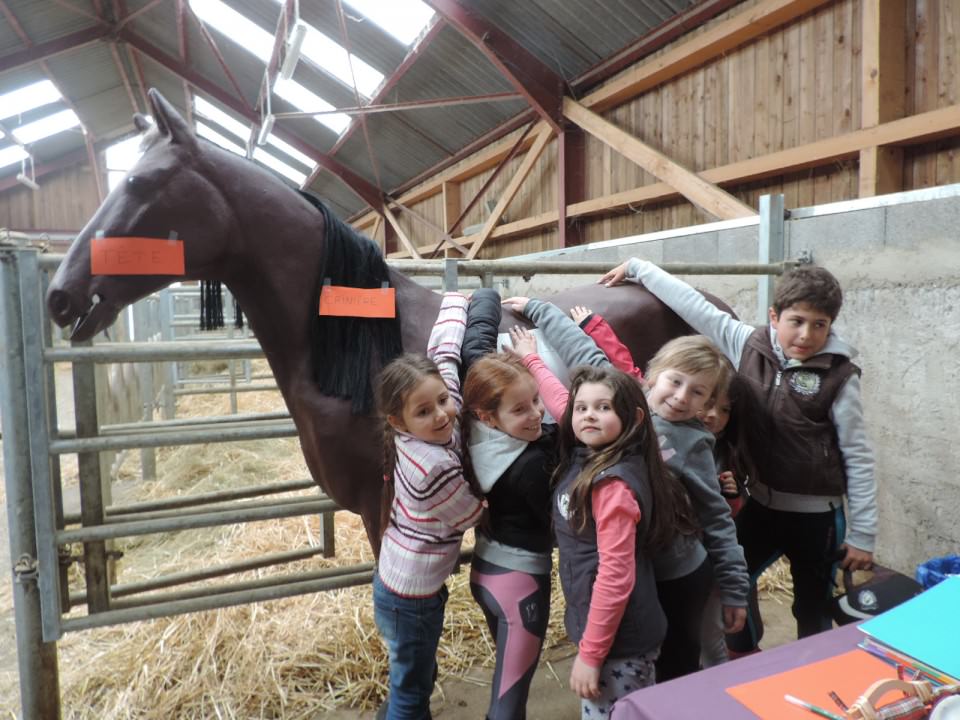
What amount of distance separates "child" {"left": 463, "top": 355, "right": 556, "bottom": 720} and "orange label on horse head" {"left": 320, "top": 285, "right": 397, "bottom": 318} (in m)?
0.30

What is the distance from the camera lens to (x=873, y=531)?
49.2 inches

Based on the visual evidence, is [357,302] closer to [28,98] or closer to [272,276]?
[272,276]

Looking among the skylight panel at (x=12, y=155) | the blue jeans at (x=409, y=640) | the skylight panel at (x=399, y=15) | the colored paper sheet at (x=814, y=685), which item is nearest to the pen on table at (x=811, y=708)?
the colored paper sheet at (x=814, y=685)

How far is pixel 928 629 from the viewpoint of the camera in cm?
69

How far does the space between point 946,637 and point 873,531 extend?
0.65 m

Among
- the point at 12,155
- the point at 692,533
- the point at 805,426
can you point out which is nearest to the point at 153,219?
the point at 692,533

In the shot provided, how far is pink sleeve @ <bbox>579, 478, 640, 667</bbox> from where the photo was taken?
3.01ft

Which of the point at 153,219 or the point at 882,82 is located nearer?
the point at 153,219

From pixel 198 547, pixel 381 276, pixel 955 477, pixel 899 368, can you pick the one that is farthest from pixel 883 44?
pixel 198 547

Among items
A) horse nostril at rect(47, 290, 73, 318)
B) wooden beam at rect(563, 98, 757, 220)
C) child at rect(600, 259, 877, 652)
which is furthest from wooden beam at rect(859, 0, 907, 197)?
horse nostril at rect(47, 290, 73, 318)

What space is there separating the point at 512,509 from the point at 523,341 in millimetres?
370

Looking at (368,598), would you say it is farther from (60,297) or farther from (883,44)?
(883,44)

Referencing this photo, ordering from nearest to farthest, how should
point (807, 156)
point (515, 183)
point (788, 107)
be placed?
1. point (807, 156)
2. point (788, 107)
3. point (515, 183)

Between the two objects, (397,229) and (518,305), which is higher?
(397,229)
